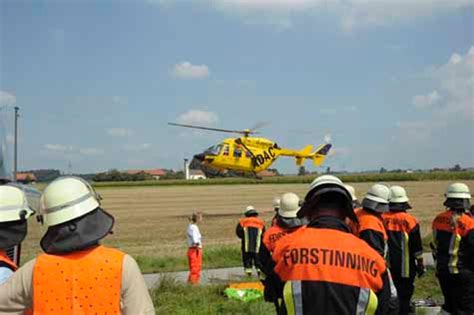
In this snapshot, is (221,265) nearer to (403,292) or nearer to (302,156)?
(403,292)

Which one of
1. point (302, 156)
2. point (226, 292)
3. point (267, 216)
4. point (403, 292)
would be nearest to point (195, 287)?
Answer: point (226, 292)

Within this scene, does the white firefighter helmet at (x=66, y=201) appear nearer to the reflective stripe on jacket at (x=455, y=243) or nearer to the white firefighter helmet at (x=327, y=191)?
the white firefighter helmet at (x=327, y=191)

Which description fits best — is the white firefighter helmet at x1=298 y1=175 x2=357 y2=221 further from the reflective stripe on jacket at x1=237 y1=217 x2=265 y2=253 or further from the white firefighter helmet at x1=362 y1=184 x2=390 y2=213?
the reflective stripe on jacket at x1=237 y1=217 x2=265 y2=253

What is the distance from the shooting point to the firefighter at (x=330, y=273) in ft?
8.59

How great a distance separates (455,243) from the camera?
23.4 ft

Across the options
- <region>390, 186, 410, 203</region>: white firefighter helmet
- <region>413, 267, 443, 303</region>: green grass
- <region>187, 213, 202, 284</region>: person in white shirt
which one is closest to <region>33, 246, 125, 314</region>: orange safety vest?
<region>390, 186, 410, 203</region>: white firefighter helmet

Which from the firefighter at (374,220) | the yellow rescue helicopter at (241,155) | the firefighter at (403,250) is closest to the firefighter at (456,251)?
the firefighter at (403,250)

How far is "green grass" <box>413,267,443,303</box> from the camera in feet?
31.8

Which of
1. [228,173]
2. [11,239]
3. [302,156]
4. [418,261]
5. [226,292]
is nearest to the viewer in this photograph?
[11,239]

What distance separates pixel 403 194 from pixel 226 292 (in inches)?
140

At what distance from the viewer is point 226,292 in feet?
30.9

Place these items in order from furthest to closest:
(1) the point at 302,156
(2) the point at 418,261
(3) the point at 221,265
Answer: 1. (1) the point at 302,156
2. (3) the point at 221,265
3. (2) the point at 418,261

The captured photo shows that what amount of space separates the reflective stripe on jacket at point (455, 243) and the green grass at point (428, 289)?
2.28 m

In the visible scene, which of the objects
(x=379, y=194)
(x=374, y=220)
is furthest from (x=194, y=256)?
(x=374, y=220)
